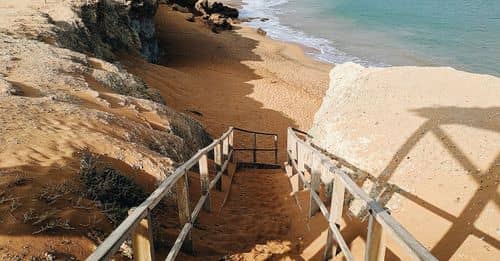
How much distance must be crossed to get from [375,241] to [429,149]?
3.07 m

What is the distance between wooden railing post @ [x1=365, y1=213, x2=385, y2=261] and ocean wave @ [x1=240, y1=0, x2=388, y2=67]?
78.9 feet

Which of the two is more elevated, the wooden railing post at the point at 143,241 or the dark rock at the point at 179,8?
the dark rock at the point at 179,8

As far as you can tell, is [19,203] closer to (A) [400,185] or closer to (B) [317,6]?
(A) [400,185]

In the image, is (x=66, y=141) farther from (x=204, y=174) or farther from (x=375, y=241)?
(x=375, y=241)

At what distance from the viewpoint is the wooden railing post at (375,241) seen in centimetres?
296

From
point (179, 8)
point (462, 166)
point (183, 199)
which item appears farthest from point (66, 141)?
point (179, 8)

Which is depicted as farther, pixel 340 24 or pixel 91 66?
pixel 340 24

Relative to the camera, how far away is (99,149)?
5.22 meters

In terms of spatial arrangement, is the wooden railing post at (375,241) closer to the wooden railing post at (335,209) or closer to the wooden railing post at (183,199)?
the wooden railing post at (335,209)

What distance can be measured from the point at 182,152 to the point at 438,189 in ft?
14.4

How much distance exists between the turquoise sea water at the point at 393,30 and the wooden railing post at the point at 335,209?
932 inches

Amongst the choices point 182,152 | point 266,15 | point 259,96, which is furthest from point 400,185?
point 266,15

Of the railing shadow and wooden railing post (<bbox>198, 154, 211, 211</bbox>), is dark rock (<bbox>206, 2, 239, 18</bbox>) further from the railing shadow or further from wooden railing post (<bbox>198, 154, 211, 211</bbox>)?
wooden railing post (<bbox>198, 154, 211, 211</bbox>)

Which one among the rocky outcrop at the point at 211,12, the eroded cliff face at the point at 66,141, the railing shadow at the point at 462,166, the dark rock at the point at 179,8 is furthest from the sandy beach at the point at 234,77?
the railing shadow at the point at 462,166
